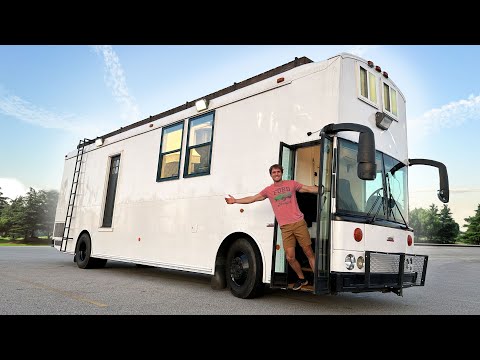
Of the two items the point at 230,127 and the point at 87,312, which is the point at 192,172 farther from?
the point at 87,312

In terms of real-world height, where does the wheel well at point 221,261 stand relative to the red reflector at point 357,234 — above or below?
below

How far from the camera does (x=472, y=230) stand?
229 ft

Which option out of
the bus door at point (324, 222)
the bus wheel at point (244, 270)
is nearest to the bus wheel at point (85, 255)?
the bus wheel at point (244, 270)

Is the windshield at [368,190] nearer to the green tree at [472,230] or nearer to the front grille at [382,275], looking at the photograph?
the front grille at [382,275]

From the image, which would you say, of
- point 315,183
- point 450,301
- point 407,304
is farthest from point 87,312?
point 450,301

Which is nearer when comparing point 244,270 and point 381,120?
point 381,120

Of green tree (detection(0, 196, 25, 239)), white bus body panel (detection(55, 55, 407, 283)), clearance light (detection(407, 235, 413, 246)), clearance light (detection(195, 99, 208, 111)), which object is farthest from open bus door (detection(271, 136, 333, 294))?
green tree (detection(0, 196, 25, 239))

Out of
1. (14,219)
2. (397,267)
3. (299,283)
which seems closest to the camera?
(299,283)

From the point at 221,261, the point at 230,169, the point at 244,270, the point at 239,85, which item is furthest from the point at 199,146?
the point at 244,270

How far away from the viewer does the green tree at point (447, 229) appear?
7094cm

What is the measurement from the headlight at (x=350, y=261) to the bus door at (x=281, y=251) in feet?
3.03

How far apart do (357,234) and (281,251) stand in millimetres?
1049

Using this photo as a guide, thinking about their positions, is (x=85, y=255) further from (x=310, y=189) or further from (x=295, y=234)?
(x=310, y=189)

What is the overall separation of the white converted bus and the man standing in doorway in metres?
0.19
